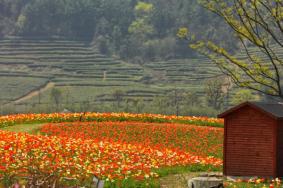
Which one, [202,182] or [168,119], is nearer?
[202,182]

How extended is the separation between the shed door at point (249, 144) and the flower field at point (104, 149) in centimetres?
167

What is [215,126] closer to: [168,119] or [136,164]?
[168,119]

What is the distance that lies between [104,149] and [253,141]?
5.87m

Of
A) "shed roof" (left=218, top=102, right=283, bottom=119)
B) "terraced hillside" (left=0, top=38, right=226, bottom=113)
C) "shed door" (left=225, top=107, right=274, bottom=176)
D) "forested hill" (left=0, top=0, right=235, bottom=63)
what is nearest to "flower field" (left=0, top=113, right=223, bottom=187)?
"shed door" (left=225, top=107, right=274, bottom=176)

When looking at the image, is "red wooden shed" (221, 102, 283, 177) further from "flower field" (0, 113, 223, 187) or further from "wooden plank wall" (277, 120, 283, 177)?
"flower field" (0, 113, 223, 187)

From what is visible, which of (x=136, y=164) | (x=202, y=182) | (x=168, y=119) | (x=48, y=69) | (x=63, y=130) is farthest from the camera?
(x=48, y=69)

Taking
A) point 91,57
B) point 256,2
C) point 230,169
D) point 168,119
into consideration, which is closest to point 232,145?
point 230,169

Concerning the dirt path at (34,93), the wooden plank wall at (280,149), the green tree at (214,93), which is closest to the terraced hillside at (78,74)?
the dirt path at (34,93)

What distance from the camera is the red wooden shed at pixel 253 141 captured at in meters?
18.2

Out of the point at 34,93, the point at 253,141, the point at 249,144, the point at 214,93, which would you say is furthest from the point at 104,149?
the point at 34,93

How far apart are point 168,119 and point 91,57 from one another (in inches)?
5025

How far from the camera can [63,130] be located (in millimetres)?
29891

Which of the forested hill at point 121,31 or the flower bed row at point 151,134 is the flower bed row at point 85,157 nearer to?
the flower bed row at point 151,134

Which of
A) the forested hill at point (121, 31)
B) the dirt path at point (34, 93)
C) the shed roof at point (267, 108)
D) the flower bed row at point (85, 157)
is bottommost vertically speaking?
the dirt path at point (34, 93)
